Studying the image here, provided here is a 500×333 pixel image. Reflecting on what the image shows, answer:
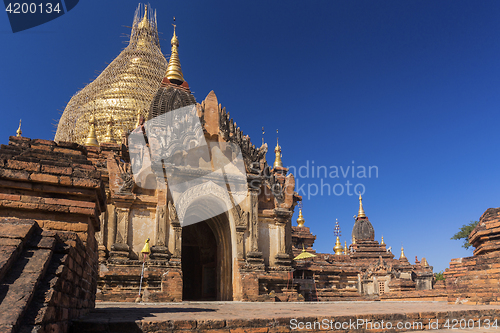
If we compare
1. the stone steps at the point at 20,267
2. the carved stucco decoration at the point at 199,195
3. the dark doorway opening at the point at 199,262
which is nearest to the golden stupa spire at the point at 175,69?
the dark doorway opening at the point at 199,262

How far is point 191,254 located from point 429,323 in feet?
50.6

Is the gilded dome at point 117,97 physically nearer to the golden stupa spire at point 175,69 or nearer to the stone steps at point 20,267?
the golden stupa spire at point 175,69

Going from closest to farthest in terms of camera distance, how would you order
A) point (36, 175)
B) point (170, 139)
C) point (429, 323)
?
point (36, 175) < point (429, 323) < point (170, 139)

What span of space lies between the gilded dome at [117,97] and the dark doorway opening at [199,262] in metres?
17.9

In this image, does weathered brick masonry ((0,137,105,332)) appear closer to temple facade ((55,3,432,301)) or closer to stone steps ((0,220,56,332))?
stone steps ((0,220,56,332))

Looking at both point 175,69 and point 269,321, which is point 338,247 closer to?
point 175,69

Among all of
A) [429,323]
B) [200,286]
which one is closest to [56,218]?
[429,323]

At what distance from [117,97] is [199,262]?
23800 mm

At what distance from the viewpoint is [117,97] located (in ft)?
125

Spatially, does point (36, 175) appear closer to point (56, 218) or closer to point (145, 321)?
point (56, 218)

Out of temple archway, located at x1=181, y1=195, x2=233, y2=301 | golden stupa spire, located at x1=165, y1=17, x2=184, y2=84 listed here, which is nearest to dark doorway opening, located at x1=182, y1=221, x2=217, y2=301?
temple archway, located at x1=181, y1=195, x2=233, y2=301

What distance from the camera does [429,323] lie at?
6.33 metres

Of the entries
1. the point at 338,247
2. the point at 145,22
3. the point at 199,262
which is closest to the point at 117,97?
the point at 145,22

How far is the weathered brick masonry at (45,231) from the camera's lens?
313cm
